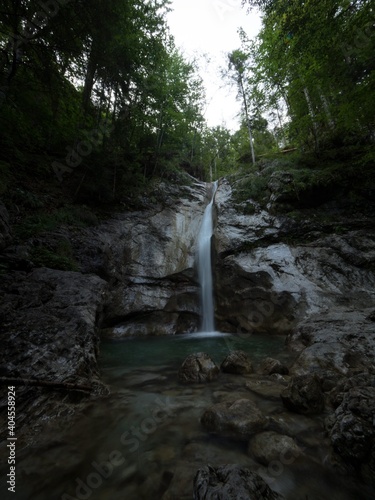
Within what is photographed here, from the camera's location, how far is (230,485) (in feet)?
5.39

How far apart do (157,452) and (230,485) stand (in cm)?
103

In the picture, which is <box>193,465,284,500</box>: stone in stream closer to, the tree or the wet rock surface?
the wet rock surface

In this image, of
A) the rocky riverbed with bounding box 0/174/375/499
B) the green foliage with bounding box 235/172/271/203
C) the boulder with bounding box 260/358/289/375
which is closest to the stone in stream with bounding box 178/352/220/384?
the rocky riverbed with bounding box 0/174/375/499

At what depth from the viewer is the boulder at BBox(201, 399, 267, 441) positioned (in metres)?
2.60

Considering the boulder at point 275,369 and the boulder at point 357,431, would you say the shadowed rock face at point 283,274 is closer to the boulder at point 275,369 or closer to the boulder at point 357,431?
the boulder at point 275,369

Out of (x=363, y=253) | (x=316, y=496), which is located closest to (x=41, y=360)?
(x=316, y=496)

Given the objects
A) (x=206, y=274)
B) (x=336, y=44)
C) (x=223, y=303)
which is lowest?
(x=223, y=303)

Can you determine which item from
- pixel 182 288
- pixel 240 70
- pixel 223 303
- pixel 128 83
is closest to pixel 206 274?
pixel 182 288

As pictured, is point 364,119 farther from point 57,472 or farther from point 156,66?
point 156,66

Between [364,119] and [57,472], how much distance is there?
392 inches

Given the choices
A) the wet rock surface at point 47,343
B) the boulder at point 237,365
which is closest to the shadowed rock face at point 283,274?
the boulder at point 237,365

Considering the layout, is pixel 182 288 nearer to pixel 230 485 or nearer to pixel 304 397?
pixel 304 397

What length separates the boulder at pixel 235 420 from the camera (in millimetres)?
2598

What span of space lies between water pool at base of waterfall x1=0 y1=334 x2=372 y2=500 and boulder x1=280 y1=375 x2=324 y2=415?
0.33 ft
